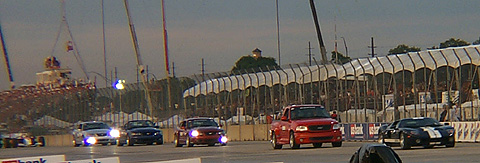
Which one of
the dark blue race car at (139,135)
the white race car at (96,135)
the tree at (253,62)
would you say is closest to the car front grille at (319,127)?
the dark blue race car at (139,135)

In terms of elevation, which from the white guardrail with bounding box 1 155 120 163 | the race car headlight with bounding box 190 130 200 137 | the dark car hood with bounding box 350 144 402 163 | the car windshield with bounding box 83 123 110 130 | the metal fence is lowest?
the race car headlight with bounding box 190 130 200 137

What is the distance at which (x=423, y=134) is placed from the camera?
28.1 m

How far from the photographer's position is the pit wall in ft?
109

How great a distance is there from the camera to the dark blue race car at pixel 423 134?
2817cm

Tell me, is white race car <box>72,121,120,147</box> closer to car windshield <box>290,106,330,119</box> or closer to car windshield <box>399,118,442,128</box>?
car windshield <box>290,106,330,119</box>

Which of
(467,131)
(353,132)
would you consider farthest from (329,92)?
(467,131)

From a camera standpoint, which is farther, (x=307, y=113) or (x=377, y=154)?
(x=307, y=113)

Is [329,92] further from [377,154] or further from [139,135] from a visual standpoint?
[377,154]

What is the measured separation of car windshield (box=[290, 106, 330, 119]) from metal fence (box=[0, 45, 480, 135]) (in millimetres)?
5847

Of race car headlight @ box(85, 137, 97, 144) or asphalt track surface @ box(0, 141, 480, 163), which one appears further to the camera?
race car headlight @ box(85, 137, 97, 144)

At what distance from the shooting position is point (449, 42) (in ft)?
333

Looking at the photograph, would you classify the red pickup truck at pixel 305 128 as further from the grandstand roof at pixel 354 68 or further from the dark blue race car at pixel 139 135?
the dark blue race car at pixel 139 135

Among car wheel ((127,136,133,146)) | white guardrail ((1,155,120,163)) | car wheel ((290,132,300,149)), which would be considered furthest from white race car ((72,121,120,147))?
white guardrail ((1,155,120,163))

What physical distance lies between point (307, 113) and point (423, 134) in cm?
537
